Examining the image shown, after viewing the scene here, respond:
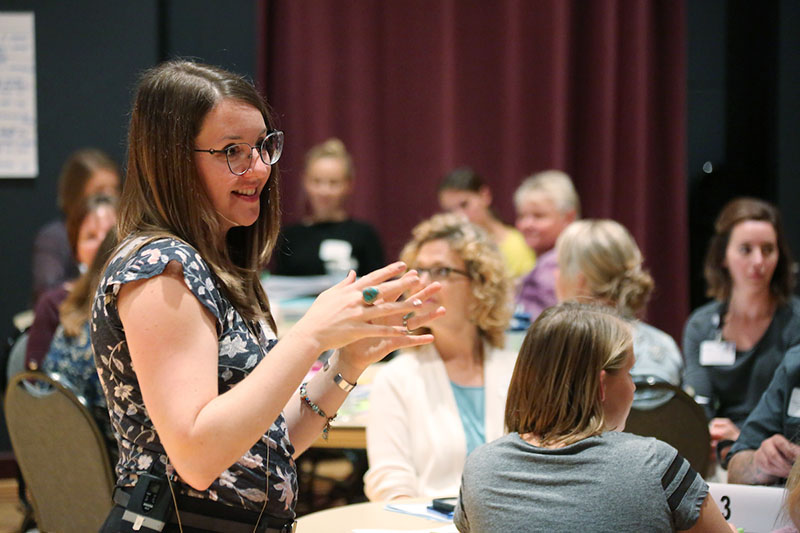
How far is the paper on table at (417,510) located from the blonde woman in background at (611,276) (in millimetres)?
1325

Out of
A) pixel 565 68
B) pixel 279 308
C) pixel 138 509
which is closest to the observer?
pixel 138 509

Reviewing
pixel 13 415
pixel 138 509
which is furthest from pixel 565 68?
pixel 138 509

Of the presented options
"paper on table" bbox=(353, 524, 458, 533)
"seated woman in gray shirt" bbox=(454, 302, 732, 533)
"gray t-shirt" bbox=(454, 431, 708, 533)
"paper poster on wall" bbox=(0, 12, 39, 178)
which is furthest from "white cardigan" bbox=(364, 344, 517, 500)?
"paper poster on wall" bbox=(0, 12, 39, 178)

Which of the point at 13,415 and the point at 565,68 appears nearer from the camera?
the point at 13,415

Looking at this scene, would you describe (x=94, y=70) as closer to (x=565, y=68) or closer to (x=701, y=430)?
(x=565, y=68)

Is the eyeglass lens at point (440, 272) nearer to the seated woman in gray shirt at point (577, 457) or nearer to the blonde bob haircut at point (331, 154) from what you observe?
the seated woman in gray shirt at point (577, 457)

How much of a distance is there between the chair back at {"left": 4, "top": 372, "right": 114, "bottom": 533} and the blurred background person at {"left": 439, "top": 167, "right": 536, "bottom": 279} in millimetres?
3098

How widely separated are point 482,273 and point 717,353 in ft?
4.10

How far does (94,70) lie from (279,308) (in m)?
2.08

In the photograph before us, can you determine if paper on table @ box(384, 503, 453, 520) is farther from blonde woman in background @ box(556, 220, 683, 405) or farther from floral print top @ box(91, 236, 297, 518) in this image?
blonde woman in background @ box(556, 220, 683, 405)

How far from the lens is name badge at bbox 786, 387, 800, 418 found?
2496 millimetres

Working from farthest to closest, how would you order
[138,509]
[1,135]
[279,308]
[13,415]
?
1. [1,135]
2. [279,308]
3. [13,415]
4. [138,509]

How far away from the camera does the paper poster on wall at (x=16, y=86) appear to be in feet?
17.8

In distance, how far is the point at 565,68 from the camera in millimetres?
5809
